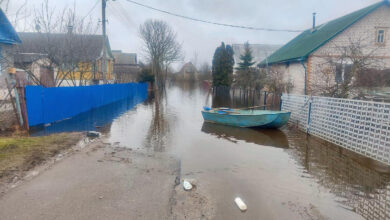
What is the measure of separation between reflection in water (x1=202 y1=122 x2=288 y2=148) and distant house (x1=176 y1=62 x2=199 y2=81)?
6538 cm

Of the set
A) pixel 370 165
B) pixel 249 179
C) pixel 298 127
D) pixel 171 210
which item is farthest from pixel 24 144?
pixel 298 127

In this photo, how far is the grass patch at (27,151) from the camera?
5.19 m

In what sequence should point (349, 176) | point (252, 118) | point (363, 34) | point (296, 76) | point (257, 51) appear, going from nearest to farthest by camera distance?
point (349, 176) → point (252, 118) → point (363, 34) → point (296, 76) → point (257, 51)

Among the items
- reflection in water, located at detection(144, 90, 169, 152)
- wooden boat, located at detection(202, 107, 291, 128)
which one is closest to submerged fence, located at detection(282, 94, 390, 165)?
wooden boat, located at detection(202, 107, 291, 128)

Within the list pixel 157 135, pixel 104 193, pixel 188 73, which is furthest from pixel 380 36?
pixel 188 73

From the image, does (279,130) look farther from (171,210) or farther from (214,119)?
(171,210)

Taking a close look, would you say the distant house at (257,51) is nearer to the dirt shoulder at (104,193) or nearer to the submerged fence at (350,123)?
the submerged fence at (350,123)

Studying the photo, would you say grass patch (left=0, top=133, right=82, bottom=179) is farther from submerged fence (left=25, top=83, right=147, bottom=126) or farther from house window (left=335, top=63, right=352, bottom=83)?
house window (left=335, top=63, right=352, bottom=83)

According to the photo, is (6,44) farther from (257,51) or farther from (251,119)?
(257,51)

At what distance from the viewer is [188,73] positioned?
83688 mm

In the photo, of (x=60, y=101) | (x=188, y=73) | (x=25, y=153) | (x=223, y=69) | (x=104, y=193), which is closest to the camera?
(x=104, y=193)

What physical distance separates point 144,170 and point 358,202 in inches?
167

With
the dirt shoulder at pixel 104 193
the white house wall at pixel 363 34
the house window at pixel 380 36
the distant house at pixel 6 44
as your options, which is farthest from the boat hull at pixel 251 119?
the house window at pixel 380 36

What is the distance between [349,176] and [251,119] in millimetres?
5106
